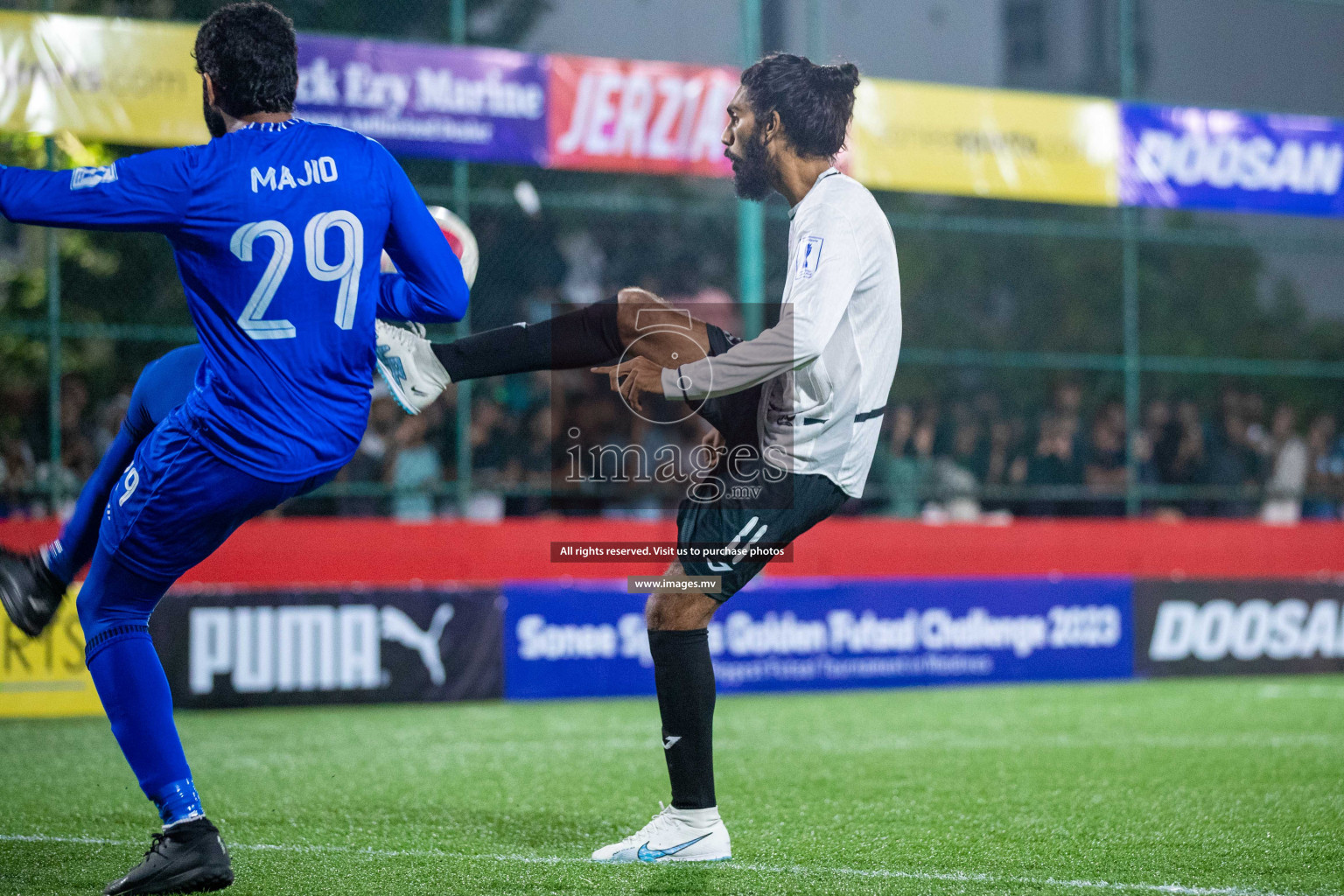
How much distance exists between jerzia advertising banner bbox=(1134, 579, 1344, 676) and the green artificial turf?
180 cm

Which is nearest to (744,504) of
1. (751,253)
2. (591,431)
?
(591,431)

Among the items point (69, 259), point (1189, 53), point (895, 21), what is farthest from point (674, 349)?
point (1189, 53)

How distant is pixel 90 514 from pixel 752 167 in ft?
7.12

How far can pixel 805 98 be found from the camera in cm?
422

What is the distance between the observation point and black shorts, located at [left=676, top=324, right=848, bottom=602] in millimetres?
4152

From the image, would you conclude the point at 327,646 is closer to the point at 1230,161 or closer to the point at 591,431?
the point at 591,431

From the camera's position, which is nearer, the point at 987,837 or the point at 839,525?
the point at 987,837

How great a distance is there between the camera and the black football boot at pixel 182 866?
3.72 metres

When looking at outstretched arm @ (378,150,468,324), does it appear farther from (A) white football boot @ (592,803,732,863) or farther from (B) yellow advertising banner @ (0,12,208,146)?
(B) yellow advertising banner @ (0,12,208,146)

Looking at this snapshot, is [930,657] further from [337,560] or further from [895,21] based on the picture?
[895,21]

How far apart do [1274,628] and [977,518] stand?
97.7 inches

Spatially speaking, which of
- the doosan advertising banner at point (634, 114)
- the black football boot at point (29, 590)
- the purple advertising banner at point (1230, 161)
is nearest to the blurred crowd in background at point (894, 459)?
the doosan advertising banner at point (634, 114)

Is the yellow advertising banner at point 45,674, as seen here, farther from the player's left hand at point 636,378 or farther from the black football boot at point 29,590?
the player's left hand at point 636,378

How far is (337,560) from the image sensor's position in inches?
397
